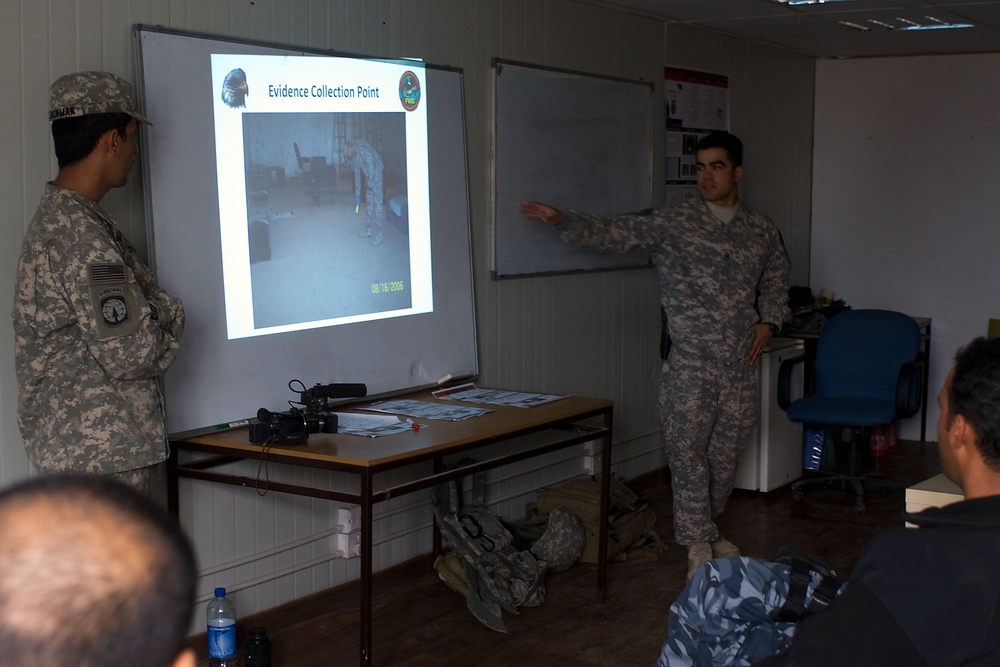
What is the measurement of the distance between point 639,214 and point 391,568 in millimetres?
1774

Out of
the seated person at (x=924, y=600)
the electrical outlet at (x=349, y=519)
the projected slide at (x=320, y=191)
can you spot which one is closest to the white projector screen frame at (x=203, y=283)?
the projected slide at (x=320, y=191)

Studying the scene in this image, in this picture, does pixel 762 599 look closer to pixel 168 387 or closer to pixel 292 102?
pixel 168 387

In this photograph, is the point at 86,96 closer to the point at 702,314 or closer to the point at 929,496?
the point at 929,496

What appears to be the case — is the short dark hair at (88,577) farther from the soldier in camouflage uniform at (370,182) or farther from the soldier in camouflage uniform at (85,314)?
the soldier in camouflage uniform at (370,182)

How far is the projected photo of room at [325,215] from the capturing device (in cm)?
343

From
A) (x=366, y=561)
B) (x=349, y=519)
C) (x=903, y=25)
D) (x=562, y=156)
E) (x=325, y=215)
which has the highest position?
(x=903, y=25)

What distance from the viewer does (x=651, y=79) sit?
553 cm

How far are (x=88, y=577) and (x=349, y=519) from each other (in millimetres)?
3305

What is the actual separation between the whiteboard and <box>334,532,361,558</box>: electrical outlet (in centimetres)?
128

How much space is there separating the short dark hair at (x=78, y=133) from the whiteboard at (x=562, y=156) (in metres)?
2.02

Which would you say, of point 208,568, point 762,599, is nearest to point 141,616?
point 762,599

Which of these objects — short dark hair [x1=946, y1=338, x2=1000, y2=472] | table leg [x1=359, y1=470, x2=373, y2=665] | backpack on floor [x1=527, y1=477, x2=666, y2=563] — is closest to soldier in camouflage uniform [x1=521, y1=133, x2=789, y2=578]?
backpack on floor [x1=527, y1=477, x2=666, y2=563]

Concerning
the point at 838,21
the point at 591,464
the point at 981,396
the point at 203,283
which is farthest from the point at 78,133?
the point at 838,21

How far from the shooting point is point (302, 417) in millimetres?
3191
